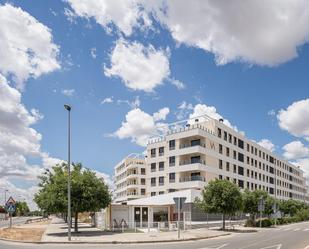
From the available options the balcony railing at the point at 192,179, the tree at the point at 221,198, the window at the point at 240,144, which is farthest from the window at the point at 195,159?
the tree at the point at 221,198

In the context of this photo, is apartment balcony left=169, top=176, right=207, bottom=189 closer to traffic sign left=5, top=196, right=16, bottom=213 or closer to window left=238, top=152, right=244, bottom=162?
window left=238, top=152, right=244, bottom=162

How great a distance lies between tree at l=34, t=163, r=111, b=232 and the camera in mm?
34219

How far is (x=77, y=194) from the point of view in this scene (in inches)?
1362

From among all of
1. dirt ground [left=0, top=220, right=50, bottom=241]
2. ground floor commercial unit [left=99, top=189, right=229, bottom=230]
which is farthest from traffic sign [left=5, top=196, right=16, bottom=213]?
ground floor commercial unit [left=99, top=189, right=229, bottom=230]

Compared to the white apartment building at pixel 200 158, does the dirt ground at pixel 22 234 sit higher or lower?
lower

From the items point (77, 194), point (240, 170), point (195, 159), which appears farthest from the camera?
point (240, 170)

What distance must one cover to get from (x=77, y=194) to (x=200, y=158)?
3277 cm

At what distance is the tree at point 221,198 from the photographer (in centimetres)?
4184

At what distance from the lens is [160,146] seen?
73125mm

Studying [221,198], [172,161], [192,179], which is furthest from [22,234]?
[172,161]

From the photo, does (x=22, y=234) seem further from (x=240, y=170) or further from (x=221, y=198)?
(x=240, y=170)

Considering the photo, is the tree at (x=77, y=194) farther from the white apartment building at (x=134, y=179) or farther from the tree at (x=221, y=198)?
the white apartment building at (x=134, y=179)

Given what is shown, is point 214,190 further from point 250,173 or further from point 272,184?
point 272,184

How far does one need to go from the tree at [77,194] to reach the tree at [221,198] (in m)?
10.7
